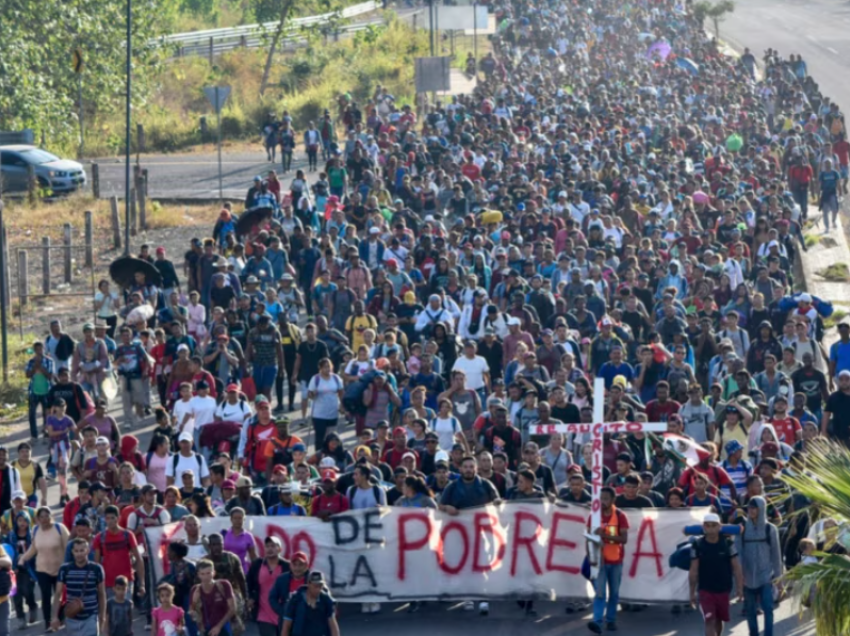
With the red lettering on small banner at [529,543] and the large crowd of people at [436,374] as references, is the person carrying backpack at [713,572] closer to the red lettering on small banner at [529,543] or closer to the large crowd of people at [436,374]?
the large crowd of people at [436,374]

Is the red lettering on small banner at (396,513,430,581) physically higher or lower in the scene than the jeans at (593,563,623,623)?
higher

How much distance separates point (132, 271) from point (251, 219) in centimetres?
397

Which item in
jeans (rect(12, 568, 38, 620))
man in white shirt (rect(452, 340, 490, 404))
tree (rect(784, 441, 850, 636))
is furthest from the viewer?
man in white shirt (rect(452, 340, 490, 404))

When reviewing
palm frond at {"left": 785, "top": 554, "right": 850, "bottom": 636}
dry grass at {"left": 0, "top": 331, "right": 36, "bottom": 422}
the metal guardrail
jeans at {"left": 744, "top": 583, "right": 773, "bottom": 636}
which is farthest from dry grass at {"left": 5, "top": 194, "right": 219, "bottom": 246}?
palm frond at {"left": 785, "top": 554, "right": 850, "bottom": 636}

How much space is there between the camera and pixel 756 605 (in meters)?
14.6

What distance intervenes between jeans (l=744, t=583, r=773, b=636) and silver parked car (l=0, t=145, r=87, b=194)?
27.6 m

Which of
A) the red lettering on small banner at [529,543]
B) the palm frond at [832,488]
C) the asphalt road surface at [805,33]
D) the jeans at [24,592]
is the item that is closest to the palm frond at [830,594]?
the palm frond at [832,488]

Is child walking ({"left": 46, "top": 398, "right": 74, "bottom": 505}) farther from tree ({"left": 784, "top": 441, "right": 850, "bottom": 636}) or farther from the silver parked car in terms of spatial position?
the silver parked car

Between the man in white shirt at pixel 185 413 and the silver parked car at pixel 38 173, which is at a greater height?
the silver parked car at pixel 38 173

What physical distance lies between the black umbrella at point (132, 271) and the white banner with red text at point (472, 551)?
9218 millimetres

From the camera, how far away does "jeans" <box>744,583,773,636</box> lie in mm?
14367

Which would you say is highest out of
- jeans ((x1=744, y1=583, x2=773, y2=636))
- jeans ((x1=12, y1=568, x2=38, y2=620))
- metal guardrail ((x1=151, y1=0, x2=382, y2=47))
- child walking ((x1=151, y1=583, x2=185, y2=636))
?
metal guardrail ((x1=151, y1=0, x2=382, y2=47))

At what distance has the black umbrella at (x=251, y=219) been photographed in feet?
91.4

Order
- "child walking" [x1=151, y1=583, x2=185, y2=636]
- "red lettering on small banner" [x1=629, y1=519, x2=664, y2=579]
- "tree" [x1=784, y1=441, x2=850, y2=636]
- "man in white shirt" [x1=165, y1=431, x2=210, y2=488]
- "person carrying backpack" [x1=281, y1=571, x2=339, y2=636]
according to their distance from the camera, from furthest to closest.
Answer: "man in white shirt" [x1=165, y1=431, x2=210, y2=488] < "red lettering on small banner" [x1=629, y1=519, x2=664, y2=579] < "child walking" [x1=151, y1=583, x2=185, y2=636] < "person carrying backpack" [x1=281, y1=571, x2=339, y2=636] < "tree" [x1=784, y1=441, x2=850, y2=636]
